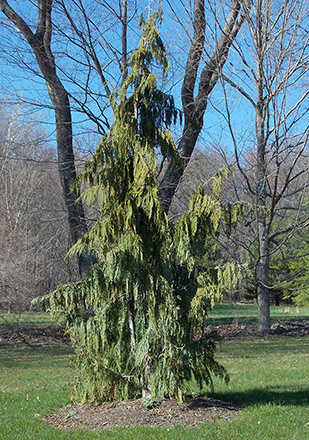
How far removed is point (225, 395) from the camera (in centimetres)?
713

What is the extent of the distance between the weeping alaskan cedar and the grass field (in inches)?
27.0

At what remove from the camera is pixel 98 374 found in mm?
6035

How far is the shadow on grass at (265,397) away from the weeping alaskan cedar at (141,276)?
2.60ft

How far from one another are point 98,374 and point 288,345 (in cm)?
952

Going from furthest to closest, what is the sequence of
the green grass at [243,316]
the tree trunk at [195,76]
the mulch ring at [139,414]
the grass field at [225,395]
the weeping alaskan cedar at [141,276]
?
1. the green grass at [243,316]
2. the tree trunk at [195,76]
3. the weeping alaskan cedar at [141,276]
4. the mulch ring at [139,414]
5. the grass field at [225,395]

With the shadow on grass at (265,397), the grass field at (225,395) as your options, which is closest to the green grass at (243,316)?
the grass field at (225,395)

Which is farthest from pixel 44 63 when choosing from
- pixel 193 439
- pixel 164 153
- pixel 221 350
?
pixel 193 439

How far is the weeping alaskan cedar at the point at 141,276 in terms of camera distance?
19.1 ft

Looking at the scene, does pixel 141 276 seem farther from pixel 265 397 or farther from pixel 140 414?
pixel 265 397

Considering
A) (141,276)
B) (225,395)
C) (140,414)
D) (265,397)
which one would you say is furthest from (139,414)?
(265,397)

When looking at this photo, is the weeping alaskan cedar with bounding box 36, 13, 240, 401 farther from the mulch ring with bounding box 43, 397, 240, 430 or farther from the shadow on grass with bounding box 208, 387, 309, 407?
the shadow on grass with bounding box 208, 387, 309, 407

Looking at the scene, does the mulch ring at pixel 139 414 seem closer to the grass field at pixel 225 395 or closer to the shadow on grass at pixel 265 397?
the grass field at pixel 225 395

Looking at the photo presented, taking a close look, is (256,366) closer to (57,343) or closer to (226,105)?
(226,105)

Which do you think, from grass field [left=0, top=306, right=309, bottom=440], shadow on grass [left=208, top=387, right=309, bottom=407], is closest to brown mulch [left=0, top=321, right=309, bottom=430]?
grass field [left=0, top=306, right=309, bottom=440]
